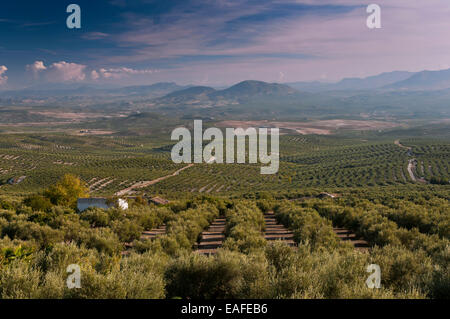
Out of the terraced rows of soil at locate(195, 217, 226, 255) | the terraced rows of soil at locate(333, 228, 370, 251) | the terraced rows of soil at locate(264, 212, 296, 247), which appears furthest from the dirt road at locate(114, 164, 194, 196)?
the terraced rows of soil at locate(333, 228, 370, 251)

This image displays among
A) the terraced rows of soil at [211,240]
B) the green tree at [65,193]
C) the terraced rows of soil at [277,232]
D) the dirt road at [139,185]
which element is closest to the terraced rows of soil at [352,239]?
the terraced rows of soil at [277,232]

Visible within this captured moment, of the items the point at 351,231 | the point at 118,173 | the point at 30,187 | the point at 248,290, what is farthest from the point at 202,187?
the point at 248,290

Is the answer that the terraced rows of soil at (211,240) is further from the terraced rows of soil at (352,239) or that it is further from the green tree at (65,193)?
the green tree at (65,193)

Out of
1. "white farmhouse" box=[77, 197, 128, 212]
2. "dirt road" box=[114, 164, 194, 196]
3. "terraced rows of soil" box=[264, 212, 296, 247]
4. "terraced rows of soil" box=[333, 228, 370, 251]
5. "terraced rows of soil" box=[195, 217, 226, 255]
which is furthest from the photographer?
"dirt road" box=[114, 164, 194, 196]

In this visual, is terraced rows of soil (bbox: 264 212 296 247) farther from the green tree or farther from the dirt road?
the dirt road

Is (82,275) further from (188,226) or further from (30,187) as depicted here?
(30,187)
